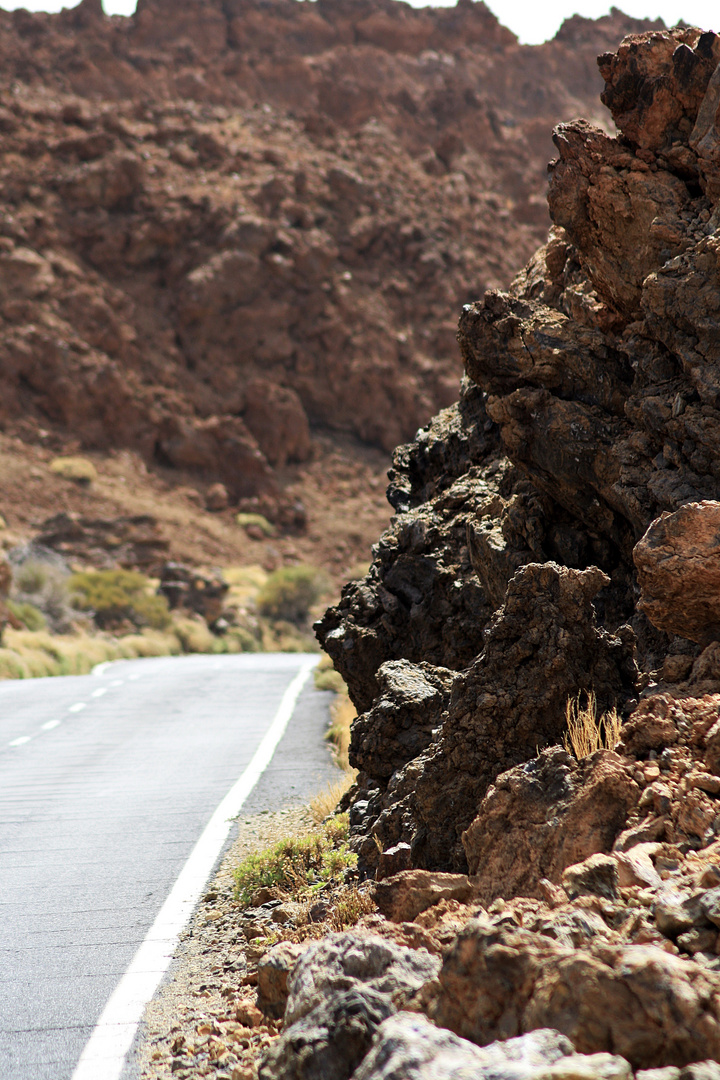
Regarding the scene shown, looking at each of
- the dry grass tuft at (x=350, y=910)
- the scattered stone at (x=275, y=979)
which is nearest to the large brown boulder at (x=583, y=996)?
the scattered stone at (x=275, y=979)

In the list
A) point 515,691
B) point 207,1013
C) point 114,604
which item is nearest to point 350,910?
point 207,1013

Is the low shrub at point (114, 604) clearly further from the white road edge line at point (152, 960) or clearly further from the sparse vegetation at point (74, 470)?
the white road edge line at point (152, 960)

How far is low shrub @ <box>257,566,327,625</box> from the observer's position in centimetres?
4069

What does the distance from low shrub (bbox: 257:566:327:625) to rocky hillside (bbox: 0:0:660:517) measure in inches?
310

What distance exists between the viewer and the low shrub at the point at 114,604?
3562cm

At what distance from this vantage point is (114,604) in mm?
35781

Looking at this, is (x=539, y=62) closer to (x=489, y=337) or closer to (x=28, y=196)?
(x=28, y=196)

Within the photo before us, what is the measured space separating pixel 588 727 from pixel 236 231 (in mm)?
50700

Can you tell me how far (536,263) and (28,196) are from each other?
156ft

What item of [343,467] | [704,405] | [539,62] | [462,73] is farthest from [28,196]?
[704,405]

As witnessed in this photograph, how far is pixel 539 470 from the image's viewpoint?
6668 mm

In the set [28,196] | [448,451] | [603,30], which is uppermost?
[603,30]

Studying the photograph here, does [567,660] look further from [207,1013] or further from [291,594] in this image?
[291,594]

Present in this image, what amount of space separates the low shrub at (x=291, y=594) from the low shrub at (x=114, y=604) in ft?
16.1
